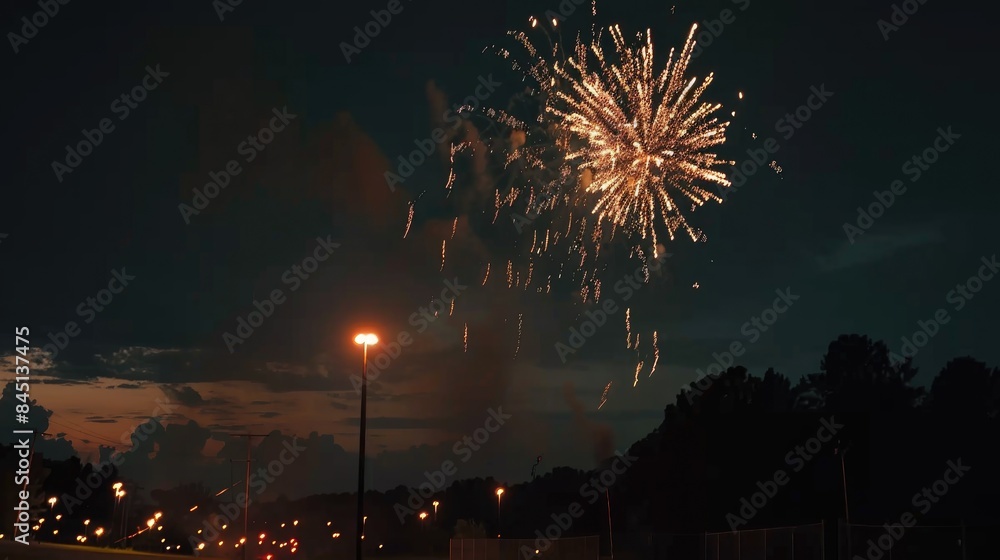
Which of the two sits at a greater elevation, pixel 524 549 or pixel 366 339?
pixel 366 339

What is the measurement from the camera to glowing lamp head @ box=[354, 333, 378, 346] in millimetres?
26469

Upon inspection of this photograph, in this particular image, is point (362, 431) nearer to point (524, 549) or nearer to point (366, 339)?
point (366, 339)

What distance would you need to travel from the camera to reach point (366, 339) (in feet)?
87.3

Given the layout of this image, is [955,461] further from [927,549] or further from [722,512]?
[927,549]

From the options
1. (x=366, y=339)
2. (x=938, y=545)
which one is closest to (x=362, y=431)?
(x=366, y=339)

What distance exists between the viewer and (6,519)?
96.6 metres

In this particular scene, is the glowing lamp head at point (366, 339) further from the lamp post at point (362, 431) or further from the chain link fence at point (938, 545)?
the chain link fence at point (938, 545)

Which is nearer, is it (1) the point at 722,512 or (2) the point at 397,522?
(1) the point at 722,512

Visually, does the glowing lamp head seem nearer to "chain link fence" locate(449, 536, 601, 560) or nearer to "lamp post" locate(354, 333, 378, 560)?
"lamp post" locate(354, 333, 378, 560)

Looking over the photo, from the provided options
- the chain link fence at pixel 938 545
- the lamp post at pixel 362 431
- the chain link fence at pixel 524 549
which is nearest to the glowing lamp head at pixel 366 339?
the lamp post at pixel 362 431

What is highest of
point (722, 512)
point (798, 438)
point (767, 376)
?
point (767, 376)

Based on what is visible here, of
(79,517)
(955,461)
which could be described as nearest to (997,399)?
(955,461)

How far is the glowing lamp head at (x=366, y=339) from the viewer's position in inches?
1042

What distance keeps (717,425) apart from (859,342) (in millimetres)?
25612
